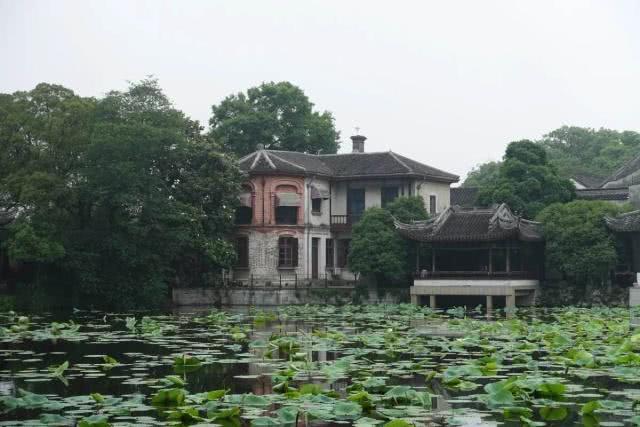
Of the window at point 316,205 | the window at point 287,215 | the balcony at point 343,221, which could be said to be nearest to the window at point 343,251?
the balcony at point 343,221

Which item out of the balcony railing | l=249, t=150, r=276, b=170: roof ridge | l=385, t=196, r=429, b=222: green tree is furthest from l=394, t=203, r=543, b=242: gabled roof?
l=249, t=150, r=276, b=170: roof ridge

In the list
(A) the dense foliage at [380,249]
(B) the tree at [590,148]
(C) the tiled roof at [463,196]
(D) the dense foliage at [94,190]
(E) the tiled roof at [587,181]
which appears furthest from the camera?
(B) the tree at [590,148]

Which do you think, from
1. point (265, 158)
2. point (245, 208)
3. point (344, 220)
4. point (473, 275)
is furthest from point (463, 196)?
point (473, 275)

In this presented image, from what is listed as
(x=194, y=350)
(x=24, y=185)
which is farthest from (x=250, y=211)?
(x=194, y=350)

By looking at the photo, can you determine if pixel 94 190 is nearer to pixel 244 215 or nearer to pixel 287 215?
pixel 244 215

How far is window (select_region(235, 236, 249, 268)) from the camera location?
48309mm

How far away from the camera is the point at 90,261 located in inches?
1474

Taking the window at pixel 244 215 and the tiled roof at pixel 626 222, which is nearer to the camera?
the tiled roof at pixel 626 222

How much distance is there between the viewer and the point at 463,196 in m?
57.6

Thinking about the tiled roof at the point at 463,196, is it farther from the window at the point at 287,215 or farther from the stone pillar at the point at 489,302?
the stone pillar at the point at 489,302

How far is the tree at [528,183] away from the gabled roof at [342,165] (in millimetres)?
4651

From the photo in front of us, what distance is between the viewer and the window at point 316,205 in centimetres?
4984

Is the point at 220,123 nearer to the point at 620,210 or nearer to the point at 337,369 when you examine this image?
the point at 620,210

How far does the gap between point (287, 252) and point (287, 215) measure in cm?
178
